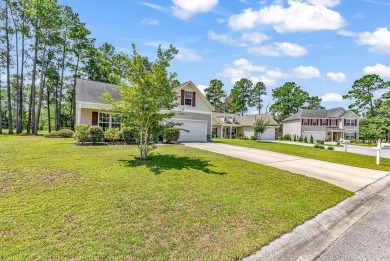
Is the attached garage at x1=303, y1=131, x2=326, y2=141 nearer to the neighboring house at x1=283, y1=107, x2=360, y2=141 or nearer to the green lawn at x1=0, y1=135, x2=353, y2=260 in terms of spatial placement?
the neighboring house at x1=283, y1=107, x2=360, y2=141

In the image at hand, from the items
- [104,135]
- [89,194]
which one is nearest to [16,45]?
[104,135]

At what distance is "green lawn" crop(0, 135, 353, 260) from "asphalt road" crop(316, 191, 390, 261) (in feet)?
2.58

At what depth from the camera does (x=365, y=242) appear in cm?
410

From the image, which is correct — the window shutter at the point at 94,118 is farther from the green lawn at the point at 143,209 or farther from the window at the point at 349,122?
the window at the point at 349,122

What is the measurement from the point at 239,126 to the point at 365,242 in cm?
3854

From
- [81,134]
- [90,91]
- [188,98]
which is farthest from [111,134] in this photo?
[188,98]

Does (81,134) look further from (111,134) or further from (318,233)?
(318,233)

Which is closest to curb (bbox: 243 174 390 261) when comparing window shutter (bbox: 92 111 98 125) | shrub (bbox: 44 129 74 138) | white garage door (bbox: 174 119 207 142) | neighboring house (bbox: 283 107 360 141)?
white garage door (bbox: 174 119 207 142)

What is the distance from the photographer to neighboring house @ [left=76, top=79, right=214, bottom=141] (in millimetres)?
17438

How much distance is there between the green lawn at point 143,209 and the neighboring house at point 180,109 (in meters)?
9.94

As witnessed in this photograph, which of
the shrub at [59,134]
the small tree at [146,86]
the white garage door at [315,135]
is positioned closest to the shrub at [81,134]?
the small tree at [146,86]

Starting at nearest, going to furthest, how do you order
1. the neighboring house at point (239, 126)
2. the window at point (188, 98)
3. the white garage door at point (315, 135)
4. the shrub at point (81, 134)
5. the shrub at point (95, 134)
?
the shrub at point (81, 134)
the shrub at point (95, 134)
the window at point (188, 98)
the neighboring house at point (239, 126)
the white garage door at point (315, 135)

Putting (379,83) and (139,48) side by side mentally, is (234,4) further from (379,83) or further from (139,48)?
(379,83)

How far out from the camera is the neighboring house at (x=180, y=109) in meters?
17.4
